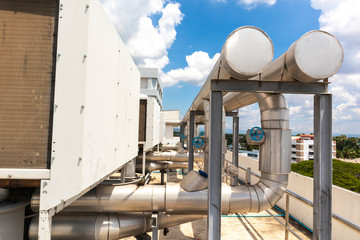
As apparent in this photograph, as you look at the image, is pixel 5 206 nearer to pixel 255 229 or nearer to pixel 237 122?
pixel 255 229

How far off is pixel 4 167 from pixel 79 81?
3.39 feet

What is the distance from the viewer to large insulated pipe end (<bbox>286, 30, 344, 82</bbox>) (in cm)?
261

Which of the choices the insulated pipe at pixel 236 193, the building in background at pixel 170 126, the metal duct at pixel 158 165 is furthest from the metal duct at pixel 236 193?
the building in background at pixel 170 126

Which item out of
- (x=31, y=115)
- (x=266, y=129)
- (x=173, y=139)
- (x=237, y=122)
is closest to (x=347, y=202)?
(x=266, y=129)

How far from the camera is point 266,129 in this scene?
357 centimetres

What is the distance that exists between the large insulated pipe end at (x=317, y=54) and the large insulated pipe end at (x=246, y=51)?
0.42 meters

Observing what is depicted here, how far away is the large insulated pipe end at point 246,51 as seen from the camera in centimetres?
263

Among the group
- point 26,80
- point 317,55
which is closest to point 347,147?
point 317,55

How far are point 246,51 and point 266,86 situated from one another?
71 centimetres

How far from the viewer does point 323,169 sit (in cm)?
291

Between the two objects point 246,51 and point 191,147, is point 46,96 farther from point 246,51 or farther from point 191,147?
point 191,147

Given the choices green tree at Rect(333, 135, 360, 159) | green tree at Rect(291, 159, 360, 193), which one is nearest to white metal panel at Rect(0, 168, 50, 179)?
green tree at Rect(291, 159, 360, 193)

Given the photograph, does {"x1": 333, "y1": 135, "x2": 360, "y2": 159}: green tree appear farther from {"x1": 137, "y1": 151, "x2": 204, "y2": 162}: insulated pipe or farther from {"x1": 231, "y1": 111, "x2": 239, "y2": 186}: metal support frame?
{"x1": 137, "y1": 151, "x2": 204, "y2": 162}: insulated pipe

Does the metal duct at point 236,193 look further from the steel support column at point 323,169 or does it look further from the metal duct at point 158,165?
the metal duct at point 158,165
